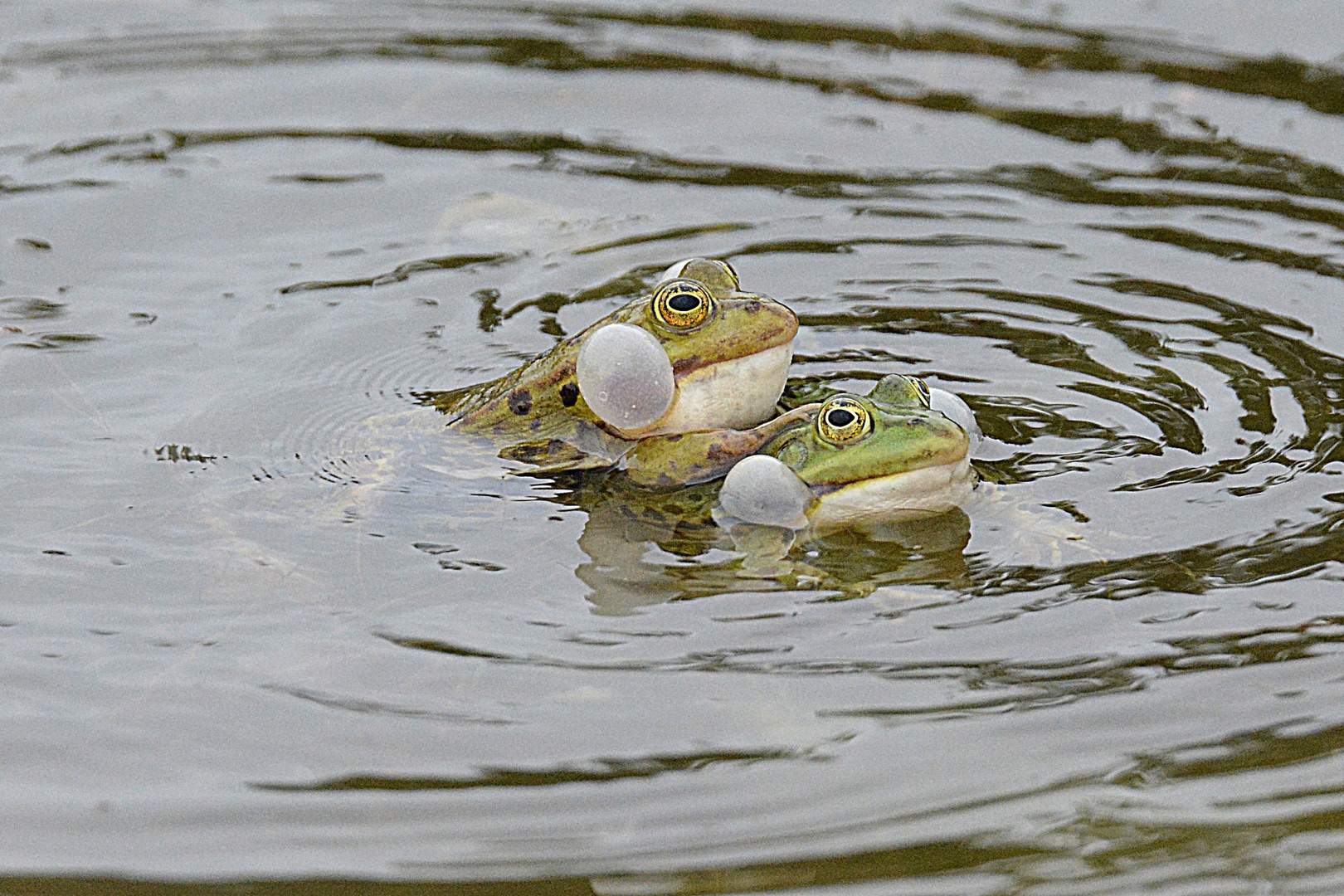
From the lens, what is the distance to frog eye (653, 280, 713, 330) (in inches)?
179

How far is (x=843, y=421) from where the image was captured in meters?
4.35

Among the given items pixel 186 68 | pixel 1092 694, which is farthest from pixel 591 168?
pixel 1092 694

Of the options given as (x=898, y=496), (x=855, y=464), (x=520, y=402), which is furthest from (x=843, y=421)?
(x=520, y=402)

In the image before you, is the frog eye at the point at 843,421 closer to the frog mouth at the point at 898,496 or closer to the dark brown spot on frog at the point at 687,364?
the frog mouth at the point at 898,496

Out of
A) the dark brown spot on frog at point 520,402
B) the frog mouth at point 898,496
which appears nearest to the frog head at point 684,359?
the dark brown spot on frog at point 520,402

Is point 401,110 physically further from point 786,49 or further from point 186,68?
point 786,49

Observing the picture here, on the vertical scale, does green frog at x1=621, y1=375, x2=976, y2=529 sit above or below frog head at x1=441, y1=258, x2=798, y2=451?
below

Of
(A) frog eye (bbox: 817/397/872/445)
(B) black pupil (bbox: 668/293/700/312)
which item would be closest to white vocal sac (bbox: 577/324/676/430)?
(B) black pupil (bbox: 668/293/700/312)

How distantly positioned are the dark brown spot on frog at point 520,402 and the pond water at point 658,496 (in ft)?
0.74

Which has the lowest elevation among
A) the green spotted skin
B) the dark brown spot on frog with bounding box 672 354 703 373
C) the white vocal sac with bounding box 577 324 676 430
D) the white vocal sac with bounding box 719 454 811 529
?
the white vocal sac with bounding box 719 454 811 529

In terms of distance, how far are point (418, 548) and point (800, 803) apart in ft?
5.20

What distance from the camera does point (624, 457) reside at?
479 centimetres

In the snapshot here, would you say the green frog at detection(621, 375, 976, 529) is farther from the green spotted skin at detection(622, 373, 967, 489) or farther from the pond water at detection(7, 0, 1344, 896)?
the pond water at detection(7, 0, 1344, 896)

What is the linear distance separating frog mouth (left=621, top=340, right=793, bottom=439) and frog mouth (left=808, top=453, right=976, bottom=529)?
0.43 metres
